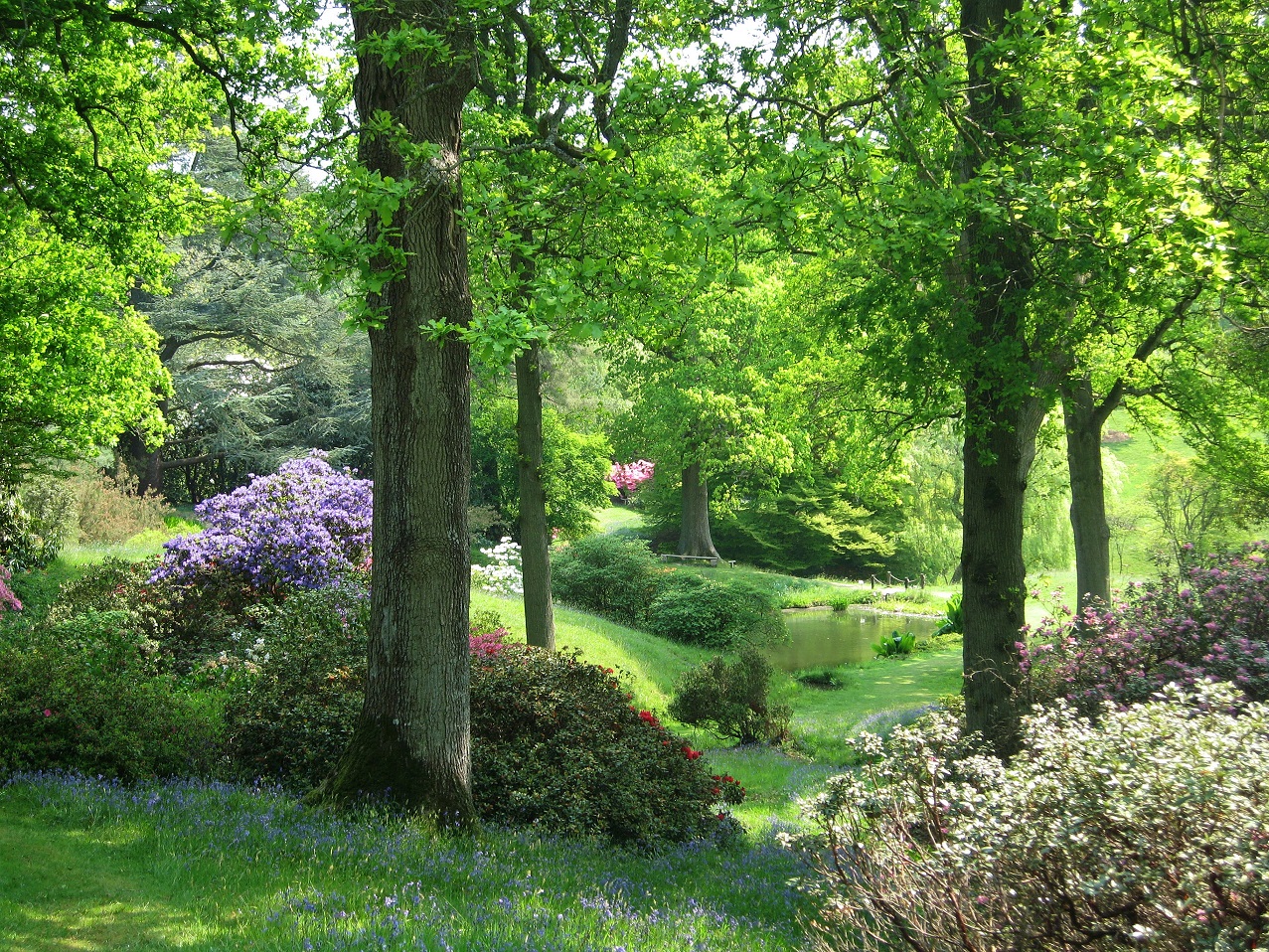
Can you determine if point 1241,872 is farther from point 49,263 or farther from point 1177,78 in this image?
point 49,263

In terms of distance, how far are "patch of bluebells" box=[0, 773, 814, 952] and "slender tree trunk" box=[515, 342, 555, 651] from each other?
592 cm

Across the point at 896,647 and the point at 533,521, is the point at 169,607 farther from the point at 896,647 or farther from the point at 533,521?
the point at 896,647

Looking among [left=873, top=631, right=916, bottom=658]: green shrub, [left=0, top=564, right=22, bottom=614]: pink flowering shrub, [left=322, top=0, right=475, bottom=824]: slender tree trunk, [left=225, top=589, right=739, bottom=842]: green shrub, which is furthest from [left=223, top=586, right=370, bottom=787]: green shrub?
[left=873, top=631, right=916, bottom=658]: green shrub

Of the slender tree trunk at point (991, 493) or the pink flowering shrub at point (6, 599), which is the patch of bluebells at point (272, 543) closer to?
the pink flowering shrub at point (6, 599)

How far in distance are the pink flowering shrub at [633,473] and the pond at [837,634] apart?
13044 millimetres

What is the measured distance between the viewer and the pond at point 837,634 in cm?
2373

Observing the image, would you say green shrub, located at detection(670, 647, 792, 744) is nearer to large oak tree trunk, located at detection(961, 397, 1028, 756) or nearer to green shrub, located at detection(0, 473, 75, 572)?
large oak tree trunk, located at detection(961, 397, 1028, 756)

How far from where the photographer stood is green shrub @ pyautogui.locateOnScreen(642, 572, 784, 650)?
884 inches

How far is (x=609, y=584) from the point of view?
24.3m

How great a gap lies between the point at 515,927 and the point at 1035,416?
1043 cm

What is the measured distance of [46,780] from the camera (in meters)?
6.46

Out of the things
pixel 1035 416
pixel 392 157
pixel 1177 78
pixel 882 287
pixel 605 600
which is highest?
pixel 1177 78

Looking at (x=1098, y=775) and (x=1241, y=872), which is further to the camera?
(x=1098, y=775)

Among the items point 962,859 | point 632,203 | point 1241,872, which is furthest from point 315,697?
point 1241,872
